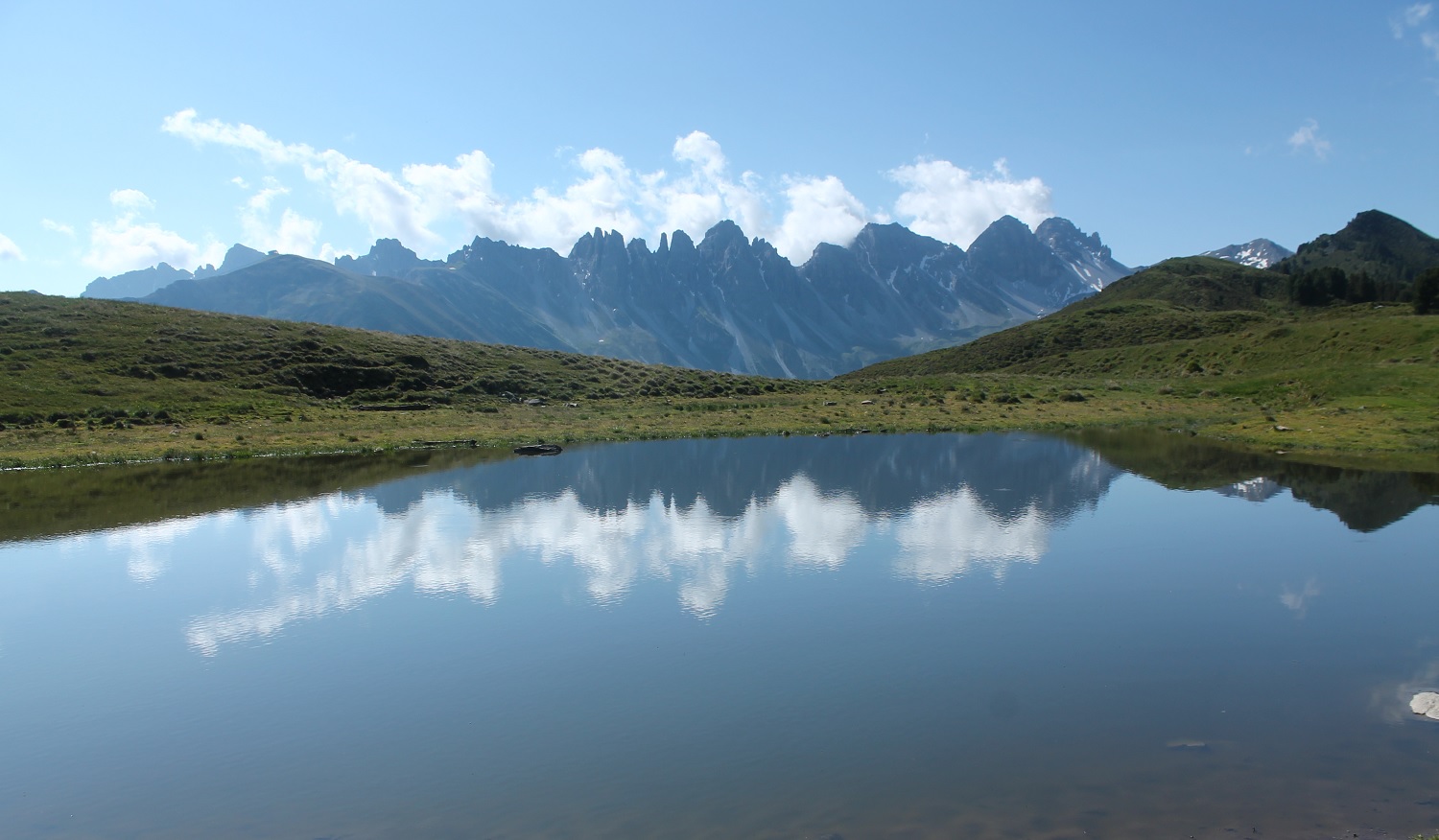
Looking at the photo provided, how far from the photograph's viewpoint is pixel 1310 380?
75125 mm

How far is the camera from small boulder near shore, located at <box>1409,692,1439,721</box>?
543 inches

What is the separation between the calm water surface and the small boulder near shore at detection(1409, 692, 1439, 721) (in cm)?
35

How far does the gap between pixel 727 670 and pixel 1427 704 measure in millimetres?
12345

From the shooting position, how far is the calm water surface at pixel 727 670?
456 inches

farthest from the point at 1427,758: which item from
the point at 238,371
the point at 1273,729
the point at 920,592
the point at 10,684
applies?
the point at 238,371

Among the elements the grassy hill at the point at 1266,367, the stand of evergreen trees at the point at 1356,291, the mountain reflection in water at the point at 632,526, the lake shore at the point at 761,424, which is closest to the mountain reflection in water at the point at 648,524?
the mountain reflection in water at the point at 632,526

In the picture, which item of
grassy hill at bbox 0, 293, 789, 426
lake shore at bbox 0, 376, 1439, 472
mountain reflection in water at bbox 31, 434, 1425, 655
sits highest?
grassy hill at bbox 0, 293, 789, 426

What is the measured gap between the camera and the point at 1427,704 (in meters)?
14.1

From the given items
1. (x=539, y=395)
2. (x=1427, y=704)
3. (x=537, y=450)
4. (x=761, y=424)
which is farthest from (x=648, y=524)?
(x=539, y=395)

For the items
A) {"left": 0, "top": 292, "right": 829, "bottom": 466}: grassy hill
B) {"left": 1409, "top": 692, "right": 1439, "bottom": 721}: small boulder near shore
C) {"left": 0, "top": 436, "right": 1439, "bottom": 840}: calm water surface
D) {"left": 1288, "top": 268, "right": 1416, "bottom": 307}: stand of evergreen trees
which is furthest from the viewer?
Result: {"left": 1288, "top": 268, "right": 1416, "bottom": 307}: stand of evergreen trees

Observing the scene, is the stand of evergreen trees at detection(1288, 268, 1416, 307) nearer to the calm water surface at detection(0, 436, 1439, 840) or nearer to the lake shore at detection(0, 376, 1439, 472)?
the lake shore at detection(0, 376, 1439, 472)

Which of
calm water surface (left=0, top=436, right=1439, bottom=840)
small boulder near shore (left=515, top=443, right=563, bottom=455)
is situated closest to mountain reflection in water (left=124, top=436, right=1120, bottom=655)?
calm water surface (left=0, top=436, right=1439, bottom=840)

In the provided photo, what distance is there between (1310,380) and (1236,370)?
31.8 m

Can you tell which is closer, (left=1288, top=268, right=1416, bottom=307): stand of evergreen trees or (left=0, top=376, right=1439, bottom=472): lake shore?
(left=0, top=376, right=1439, bottom=472): lake shore
